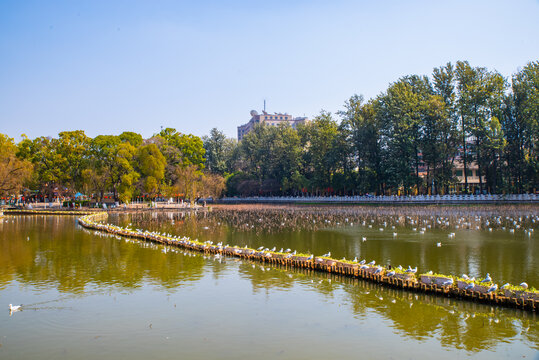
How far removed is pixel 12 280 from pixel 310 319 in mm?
13522

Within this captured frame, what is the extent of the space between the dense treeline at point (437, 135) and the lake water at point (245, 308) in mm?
31061

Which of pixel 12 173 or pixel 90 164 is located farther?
pixel 90 164

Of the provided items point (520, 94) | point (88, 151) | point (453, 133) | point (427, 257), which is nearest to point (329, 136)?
point (453, 133)

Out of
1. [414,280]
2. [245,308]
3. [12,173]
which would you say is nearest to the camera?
[245,308]

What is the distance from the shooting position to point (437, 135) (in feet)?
198

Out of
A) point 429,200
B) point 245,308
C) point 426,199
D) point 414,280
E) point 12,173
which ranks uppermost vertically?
point 12,173

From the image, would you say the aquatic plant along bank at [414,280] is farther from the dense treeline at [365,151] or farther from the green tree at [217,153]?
the green tree at [217,153]

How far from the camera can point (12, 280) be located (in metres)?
19.3

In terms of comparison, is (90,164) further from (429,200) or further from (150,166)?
(429,200)

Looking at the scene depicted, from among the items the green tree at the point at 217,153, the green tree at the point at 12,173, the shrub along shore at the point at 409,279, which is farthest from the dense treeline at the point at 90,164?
the shrub along shore at the point at 409,279

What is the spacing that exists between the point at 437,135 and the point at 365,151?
1135 cm

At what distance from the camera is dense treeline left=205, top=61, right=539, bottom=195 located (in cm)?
5481

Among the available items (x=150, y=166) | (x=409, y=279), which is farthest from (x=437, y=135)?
(x=409, y=279)

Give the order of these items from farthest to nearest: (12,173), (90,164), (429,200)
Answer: (90,164) → (429,200) → (12,173)
